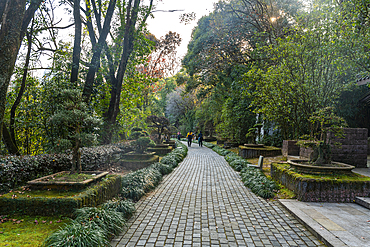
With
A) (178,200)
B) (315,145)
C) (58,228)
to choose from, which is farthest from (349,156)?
(58,228)

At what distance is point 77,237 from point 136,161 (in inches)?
258

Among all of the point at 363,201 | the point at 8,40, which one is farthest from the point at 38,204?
the point at 363,201

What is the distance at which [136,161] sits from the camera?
30.9 ft

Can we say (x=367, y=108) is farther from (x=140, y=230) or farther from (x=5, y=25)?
(x=5, y=25)

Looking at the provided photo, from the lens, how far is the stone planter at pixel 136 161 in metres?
9.37

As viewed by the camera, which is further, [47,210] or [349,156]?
[349,156]

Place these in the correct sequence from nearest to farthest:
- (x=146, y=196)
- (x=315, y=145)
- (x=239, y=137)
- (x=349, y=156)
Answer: (x=146, y=196)
(x=315, y=145)
(x=349, y=156)
(x=239, y=137)

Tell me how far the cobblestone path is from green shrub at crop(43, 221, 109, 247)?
401 millimetres

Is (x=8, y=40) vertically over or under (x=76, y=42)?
under

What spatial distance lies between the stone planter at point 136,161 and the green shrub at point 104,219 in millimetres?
5413

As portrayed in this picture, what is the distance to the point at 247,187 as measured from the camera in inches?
279

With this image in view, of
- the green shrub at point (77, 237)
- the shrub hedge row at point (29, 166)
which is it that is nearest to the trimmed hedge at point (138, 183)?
the shrub hedge row at point (29, 166)

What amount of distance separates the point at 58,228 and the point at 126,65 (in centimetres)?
946

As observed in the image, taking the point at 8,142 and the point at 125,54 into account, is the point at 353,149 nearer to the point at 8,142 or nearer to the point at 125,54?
the point at 125,54
